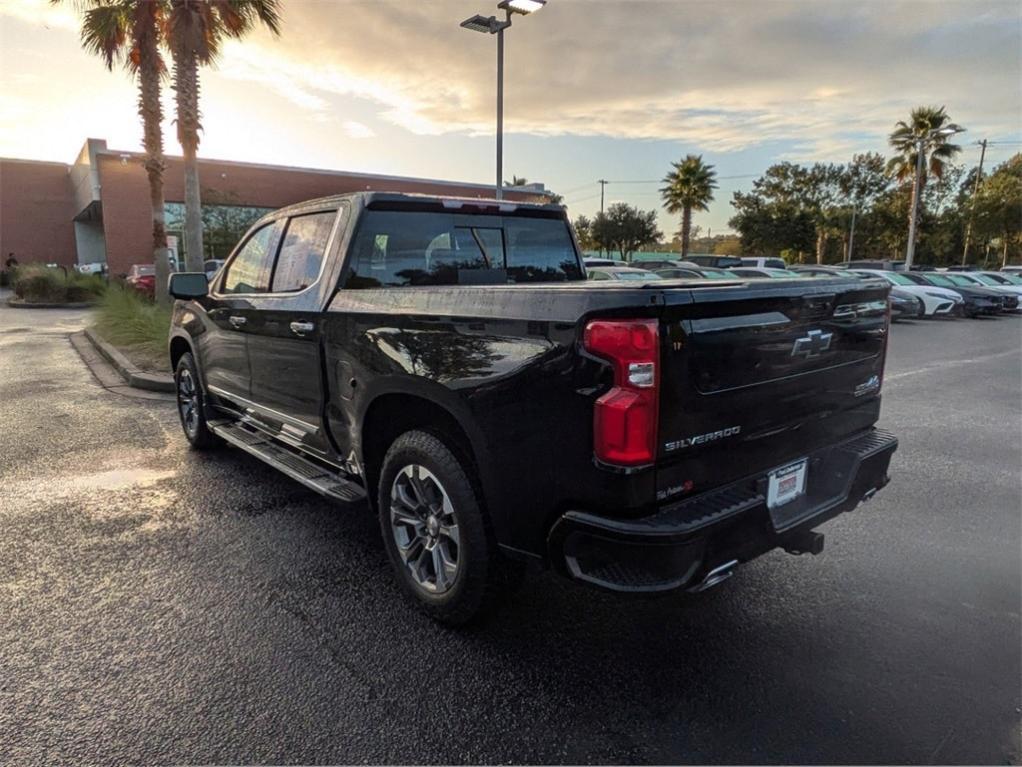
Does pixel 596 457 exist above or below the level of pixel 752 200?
below

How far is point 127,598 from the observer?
3.18m

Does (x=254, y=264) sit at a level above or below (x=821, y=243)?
below

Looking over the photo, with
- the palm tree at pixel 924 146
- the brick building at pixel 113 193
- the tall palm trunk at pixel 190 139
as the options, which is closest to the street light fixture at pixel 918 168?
the palm tree at pixel 924 146

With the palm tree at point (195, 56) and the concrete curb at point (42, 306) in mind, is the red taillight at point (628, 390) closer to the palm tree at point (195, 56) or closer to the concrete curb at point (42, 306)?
the palm tree at point (195, 56)

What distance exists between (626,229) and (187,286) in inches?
2259

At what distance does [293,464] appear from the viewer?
13.1 ft

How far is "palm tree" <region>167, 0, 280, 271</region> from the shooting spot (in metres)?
13.1

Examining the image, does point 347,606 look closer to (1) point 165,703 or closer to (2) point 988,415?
(1) point 165,703

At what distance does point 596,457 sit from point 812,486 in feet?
4.08

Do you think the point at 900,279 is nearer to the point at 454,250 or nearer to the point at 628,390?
the point at 454,250

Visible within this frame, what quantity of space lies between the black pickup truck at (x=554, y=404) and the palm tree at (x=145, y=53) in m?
12.8

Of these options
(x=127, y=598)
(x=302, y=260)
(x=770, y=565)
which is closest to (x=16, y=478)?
(x=127, y=598)

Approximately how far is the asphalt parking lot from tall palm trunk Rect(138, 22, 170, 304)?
1192 centimetres

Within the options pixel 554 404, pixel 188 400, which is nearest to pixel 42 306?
pixel 188 400
